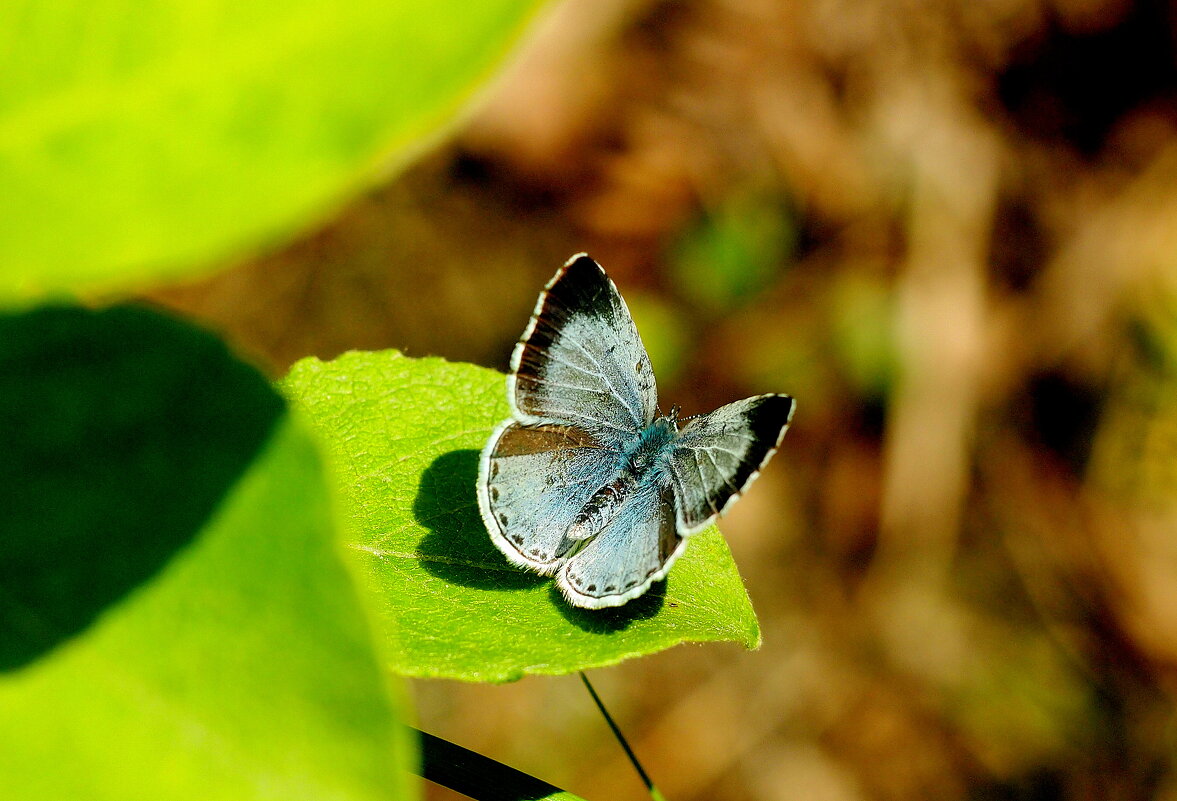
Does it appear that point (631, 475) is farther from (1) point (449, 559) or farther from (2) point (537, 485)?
(1) point (449, 559)

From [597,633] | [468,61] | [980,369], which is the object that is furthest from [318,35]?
[980,369]

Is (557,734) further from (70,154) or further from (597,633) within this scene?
(70,154)

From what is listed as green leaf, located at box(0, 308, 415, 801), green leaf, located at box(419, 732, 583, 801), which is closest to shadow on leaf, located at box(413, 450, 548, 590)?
green leaf, located at box(419, 732, 583, 801)

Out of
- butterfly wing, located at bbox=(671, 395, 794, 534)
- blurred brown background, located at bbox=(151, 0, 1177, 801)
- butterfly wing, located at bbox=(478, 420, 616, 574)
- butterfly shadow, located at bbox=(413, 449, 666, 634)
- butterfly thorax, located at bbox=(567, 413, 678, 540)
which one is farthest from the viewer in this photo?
blurred brown background, located at bbox=(151, 0, 1177, 801)


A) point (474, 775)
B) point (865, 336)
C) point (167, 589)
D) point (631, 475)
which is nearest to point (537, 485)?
point (631, 475)

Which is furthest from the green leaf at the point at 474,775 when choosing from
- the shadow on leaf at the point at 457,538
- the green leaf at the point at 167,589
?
the green leaf at the point at 167,589

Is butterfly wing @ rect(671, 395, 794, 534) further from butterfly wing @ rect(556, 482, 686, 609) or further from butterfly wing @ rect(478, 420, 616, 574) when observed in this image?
butterfly wing @ rect(478, 420, 616, 574)
